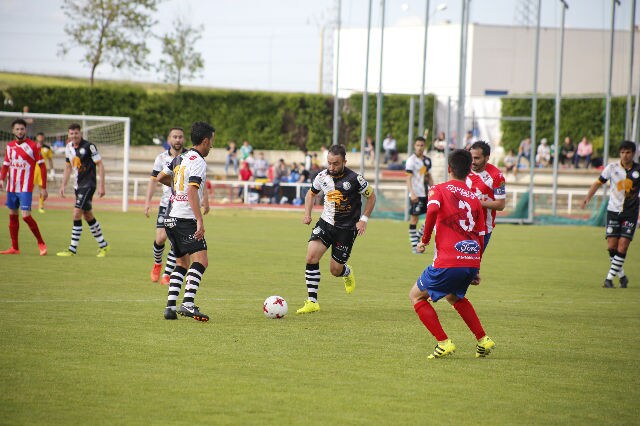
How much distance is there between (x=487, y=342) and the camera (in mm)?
8422

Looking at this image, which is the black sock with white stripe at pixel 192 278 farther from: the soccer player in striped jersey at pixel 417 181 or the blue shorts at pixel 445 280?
the soccer player in striped jersey at pixel 417 181

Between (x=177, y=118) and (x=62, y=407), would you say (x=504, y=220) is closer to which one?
(x=177, y=118)

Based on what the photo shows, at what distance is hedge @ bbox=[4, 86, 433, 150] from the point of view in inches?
1762

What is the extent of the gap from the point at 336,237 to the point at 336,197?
514mm

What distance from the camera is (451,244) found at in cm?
823

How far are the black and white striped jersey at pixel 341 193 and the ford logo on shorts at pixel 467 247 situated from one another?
322 centimetres

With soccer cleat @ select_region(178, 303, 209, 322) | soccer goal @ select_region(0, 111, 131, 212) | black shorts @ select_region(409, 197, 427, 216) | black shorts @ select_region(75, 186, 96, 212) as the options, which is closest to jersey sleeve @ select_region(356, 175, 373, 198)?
soccer cleat @ select_region(178, 303, 209, 322)

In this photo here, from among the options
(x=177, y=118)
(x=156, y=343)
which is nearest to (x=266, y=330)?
(x=156, y=343)

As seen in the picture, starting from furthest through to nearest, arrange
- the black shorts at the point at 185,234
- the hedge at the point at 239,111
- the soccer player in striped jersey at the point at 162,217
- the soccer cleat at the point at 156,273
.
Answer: the hedge at the point at 239,111
the soccer cleat at the point at 156,273
the soccer player in striped jersey at the point at 162,217
the black shorts at the point at 185,234

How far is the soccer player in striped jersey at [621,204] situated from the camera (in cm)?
1475

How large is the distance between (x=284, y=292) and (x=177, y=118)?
113ft

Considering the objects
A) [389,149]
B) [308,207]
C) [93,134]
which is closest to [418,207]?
[308,207]

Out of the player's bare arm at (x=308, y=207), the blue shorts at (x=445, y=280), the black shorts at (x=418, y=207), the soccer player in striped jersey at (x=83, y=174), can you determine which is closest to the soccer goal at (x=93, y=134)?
the black shorts at (x=418, y=207)

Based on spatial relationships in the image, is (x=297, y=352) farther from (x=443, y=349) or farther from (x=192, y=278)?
(x=192, y=278)
